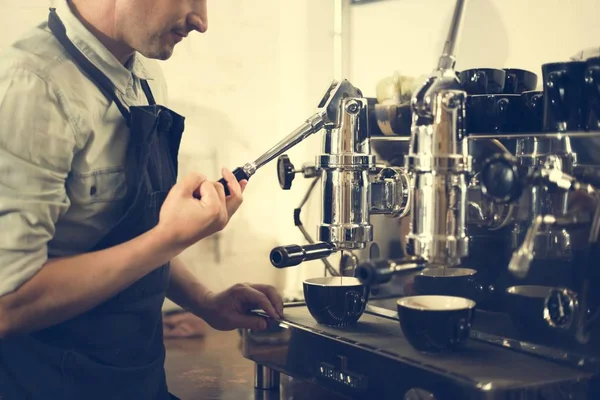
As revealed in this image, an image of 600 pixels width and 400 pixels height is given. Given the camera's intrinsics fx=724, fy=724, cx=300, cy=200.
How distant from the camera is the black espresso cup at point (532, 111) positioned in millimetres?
920

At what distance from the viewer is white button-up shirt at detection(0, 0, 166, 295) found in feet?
2.79

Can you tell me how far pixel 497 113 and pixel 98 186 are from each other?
0.53 m

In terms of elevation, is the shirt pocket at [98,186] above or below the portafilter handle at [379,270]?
above

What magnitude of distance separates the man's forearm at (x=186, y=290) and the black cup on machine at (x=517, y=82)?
56cm

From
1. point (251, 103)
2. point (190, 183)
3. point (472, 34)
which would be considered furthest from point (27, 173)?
point (251, 103)

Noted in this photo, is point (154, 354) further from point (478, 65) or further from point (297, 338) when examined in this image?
point (478, 65)

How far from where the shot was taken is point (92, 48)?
1.01m

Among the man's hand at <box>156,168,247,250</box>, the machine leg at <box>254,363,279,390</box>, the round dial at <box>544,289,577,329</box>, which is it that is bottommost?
the machine leg at <box>254,363,279,390</box>

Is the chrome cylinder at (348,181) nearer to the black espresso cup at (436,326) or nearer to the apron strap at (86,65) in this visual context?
the black espresso cup at (436,326)

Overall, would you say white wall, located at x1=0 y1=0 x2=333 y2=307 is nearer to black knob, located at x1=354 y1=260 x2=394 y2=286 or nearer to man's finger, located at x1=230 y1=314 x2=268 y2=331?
man's finger, located at x1=230 y1=314 x2=268 y2=331

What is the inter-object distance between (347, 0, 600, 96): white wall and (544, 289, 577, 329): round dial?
1.55ft

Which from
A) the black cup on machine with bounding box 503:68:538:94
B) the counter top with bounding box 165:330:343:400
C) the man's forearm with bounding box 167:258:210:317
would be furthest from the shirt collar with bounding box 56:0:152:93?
the black cup on machine with bounding box 503:68:538:94

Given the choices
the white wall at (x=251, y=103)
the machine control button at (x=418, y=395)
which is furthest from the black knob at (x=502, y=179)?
the white wall at (x=251, y=103)

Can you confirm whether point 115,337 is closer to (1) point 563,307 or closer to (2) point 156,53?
(2) point 156,53
